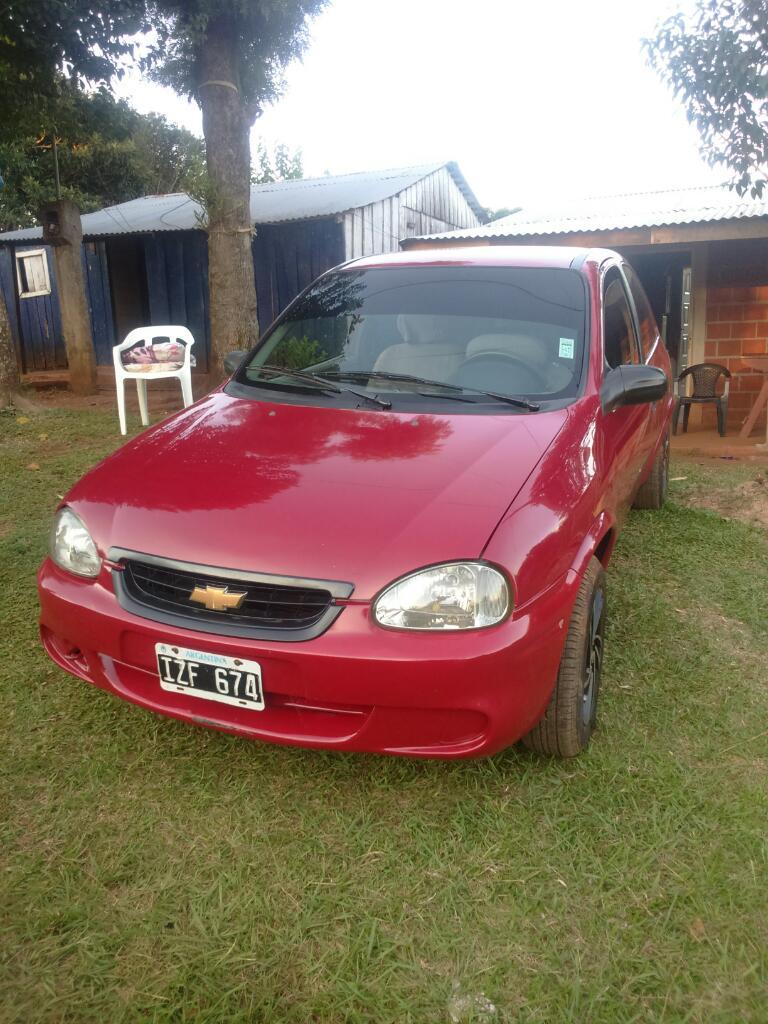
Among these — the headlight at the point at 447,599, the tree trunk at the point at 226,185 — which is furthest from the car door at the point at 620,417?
the tree trunk at the point at 226,185

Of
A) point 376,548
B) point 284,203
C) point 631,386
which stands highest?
point 284,203

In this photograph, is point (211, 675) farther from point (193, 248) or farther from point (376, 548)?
point (193, 248)

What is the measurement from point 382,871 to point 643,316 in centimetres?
351

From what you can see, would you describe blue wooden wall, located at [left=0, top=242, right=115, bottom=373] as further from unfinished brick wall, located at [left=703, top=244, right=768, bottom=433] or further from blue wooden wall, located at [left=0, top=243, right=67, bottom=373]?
unfinished brick wall, located at [left=703, top=244, right=768, bottom=433]

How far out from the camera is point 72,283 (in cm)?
1109

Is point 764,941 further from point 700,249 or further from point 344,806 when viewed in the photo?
point 700,249

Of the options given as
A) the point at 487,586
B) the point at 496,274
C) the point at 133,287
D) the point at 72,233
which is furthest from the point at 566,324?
the point at 133,287

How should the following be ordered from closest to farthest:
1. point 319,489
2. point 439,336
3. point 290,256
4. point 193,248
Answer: point 319,489
point 439,336
point 290,256
point 193,248

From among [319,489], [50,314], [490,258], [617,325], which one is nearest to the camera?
[319,489]

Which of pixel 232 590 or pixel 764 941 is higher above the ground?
pixel 232 590

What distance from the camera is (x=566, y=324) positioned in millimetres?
3219

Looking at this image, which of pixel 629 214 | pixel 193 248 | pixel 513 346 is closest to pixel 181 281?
pixel 193 248

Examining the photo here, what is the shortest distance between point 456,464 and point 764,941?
1456 millimetres

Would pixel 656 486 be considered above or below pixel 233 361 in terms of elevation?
below
